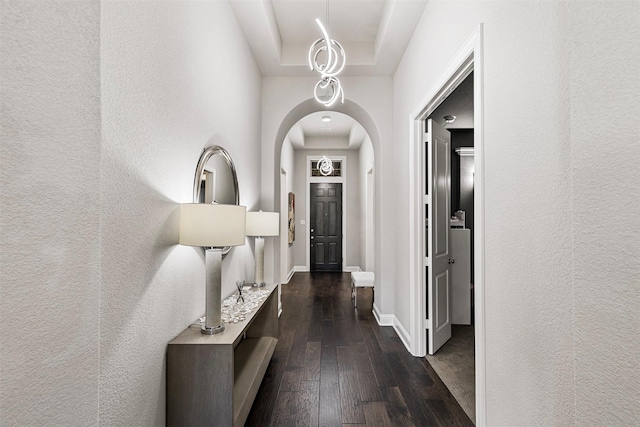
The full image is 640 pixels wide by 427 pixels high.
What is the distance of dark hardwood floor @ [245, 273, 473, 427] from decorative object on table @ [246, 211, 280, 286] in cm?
80

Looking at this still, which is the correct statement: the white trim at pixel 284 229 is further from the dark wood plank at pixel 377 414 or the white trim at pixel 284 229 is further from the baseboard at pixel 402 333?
the dark wood plank at pixel 377 414

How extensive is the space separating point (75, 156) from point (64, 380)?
2.13 ft

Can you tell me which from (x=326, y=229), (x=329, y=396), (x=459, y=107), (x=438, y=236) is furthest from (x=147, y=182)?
(x=326, y=229)

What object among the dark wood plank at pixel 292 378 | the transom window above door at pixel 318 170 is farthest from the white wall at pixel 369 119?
the transom window above door at pixel 318 170

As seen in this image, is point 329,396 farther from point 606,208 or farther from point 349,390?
point 606,208

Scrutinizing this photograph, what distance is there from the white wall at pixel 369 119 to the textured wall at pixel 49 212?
120 inches

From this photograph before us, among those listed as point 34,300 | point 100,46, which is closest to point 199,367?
point 34,300

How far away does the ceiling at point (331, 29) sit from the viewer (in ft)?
9.72

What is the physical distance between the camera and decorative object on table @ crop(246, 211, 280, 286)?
10.3 feet

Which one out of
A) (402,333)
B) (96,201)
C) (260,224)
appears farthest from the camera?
(402,333)

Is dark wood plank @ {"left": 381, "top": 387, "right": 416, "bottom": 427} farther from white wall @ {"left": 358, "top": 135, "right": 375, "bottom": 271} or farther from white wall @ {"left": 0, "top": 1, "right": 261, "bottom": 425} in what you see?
white wall @ {"left": 358, "top": 135, "right": 375, "bottom": 271}

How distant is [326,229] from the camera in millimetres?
8281

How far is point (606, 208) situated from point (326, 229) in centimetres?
740

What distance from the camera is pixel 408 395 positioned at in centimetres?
246
